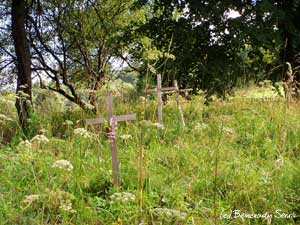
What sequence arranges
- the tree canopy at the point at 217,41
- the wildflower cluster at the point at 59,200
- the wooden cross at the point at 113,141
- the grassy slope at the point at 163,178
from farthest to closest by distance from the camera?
the tree canopy at the point at 217,41
the wooden cross at the point at 113,141
the grassy slope at the point at 163,178
the wildflower cluster at the point at 59,200

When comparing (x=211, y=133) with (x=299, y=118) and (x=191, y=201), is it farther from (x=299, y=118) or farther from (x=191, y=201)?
(x=191, y=201)

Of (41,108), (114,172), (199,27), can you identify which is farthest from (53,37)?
(114,172)

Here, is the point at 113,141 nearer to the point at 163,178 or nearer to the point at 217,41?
the point at 163,178

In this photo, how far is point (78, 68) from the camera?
56.3 feet

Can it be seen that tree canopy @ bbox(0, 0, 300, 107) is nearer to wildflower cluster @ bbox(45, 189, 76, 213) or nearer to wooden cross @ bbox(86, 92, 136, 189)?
wooden cross @ bbox(86, 92, 136, 189)

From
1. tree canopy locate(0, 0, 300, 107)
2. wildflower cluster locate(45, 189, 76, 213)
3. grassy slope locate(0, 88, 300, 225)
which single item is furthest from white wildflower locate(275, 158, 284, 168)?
tree canopy locate(0, 0, 300, 107)

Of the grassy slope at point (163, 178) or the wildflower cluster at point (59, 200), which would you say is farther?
the grassy slope at point (163, 178)

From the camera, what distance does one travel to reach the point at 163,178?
3637mm

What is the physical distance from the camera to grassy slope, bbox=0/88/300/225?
9.54ft

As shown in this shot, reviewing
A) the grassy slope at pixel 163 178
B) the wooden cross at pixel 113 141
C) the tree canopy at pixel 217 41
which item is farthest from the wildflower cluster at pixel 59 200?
the tree canopy at pixel 217 41

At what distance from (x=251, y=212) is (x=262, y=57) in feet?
23.5

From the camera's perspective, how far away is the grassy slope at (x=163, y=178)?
2908 millimetres

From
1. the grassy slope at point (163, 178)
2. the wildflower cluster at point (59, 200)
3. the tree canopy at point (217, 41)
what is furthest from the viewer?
the tree canopy at point (217, 41)

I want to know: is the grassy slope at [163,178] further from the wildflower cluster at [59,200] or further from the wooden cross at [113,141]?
the wooden cross at [113,141]
